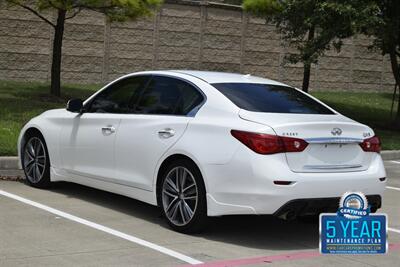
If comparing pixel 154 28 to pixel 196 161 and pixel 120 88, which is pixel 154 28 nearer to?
pixel 120 88

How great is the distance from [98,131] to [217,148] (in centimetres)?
190

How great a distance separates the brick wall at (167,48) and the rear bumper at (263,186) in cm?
1284

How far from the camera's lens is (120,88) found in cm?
766

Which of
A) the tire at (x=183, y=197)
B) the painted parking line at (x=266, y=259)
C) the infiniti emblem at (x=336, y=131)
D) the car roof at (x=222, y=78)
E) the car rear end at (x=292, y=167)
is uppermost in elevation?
the car roof at (x=222, y=78)

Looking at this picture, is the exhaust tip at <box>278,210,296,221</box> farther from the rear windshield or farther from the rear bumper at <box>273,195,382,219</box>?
the rear windshield

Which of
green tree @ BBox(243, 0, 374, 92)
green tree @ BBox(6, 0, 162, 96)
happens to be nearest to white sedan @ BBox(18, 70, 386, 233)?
green tree @ BBox(6, 0, 162, 96)

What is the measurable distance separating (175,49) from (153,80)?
46.3ft

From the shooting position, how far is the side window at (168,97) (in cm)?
680

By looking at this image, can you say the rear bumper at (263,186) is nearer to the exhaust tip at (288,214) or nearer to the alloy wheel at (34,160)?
the exhaust tip at (288,214)

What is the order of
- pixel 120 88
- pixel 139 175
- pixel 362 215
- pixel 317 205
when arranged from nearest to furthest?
pixel 362 215, pixel 317 205, pixel 139 175, pixel 120 88

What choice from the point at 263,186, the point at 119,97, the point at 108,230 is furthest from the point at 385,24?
the point at 108,230

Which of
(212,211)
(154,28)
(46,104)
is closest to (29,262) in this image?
(212,211)

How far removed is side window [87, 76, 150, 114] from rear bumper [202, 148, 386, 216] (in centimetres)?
164

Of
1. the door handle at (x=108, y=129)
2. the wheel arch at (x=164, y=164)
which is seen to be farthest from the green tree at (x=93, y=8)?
the wheel arch at (x=164, y=164)
